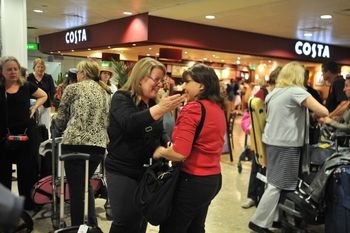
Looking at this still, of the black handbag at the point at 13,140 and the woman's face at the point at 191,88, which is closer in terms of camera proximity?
A: the woman's face at the point at 191,88

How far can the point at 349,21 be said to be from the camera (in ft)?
24.3

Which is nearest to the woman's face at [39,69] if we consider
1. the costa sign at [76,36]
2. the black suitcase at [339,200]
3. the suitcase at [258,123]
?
the suitcase at [258,123]

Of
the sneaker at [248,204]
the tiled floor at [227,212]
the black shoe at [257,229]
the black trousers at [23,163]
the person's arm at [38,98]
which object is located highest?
the person's arm at [38,98]

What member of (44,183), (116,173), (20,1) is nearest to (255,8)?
(20,1)

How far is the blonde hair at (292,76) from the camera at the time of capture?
314 cm

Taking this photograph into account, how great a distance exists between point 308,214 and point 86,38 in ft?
28.6

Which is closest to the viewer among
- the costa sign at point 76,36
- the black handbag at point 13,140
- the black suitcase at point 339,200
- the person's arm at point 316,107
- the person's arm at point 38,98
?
the black suitcase at point 339,200

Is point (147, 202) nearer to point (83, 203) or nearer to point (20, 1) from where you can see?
point (83, 203)

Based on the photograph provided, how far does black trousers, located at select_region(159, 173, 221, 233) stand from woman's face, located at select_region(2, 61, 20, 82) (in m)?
2.02

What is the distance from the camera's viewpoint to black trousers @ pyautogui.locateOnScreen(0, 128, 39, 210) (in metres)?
3.35

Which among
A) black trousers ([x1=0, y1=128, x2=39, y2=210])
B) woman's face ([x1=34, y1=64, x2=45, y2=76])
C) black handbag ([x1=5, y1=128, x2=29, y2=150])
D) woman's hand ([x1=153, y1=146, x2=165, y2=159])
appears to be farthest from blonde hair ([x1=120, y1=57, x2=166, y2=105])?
woman's face ([x1=34, y1=64, x2=45, y2=76])

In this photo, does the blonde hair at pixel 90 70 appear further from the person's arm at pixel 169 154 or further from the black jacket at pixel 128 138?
the person's arm at pixel 169 154

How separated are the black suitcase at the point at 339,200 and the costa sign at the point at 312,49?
8.37 m

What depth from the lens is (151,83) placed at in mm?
2090
